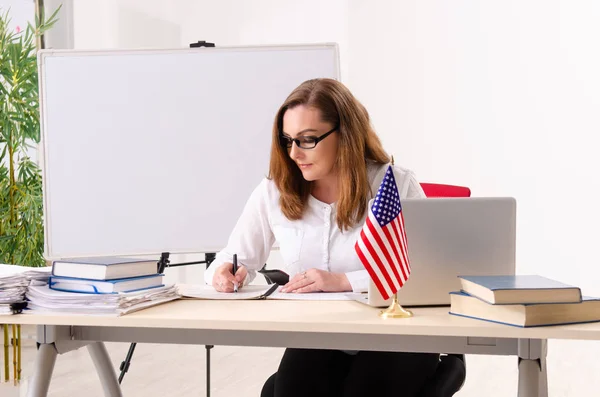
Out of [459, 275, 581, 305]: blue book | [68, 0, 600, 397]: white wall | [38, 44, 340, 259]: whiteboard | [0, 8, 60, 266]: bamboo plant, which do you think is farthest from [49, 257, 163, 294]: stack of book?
[68, 0, 600, 397]: white wall

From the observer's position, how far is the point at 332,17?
5688 millimetres

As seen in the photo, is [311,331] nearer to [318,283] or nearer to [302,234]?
[318,283]

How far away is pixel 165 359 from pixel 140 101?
1641mm

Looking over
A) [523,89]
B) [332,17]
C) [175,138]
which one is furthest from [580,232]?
[175,138]

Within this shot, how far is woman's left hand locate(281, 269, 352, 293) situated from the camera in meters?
1.76

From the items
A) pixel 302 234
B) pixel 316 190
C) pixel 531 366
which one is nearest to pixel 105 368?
pixel 302 234

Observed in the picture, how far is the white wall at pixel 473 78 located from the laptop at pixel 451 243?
157 inches

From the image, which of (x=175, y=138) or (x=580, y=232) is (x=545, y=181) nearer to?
(x=580, y=232)

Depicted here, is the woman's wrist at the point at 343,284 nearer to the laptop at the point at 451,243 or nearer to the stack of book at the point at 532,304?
the laptop at the point at 451,243

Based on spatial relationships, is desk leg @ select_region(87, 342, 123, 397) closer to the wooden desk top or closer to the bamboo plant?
the wooden desk top

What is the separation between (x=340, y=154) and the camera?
6.56 feet

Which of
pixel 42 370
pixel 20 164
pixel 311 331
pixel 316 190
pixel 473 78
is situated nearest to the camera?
pixel 311 331

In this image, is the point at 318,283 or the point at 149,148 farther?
the point at 149,148

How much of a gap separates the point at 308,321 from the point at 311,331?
45 millimetres
